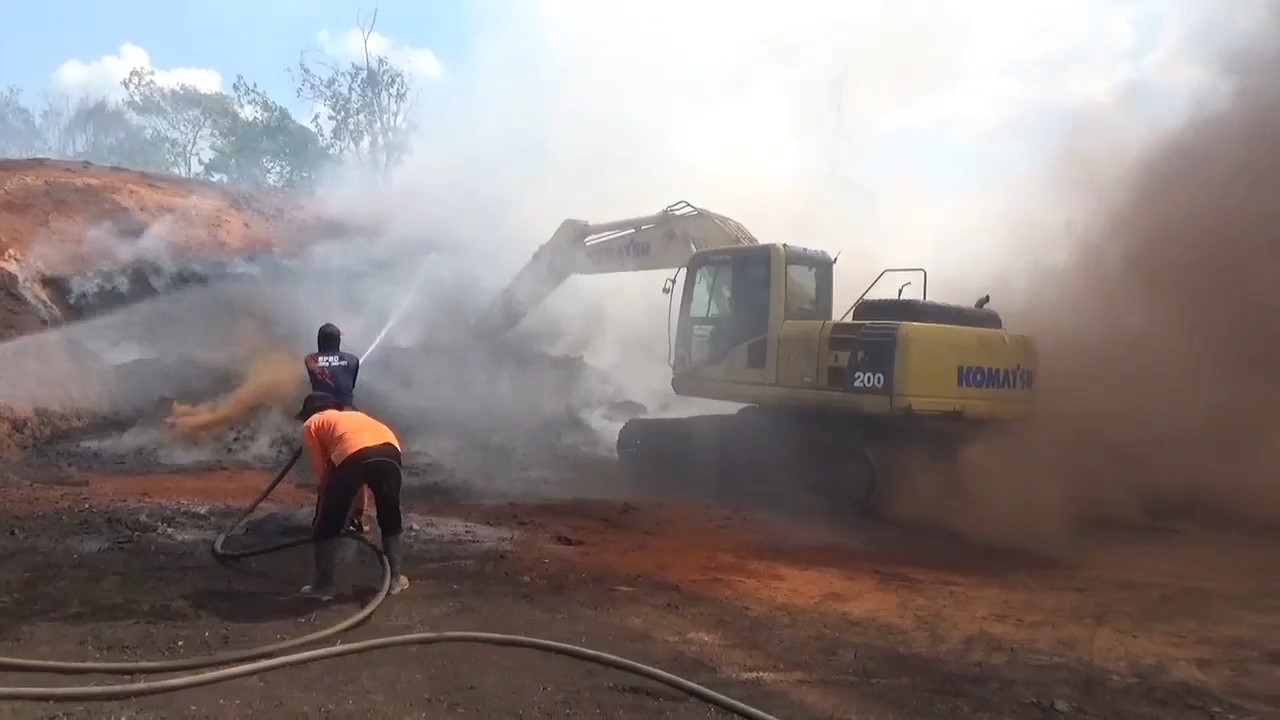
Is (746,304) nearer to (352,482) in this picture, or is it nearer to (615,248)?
(615,248)

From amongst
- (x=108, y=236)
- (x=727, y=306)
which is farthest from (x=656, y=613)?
(x=108, y=236)

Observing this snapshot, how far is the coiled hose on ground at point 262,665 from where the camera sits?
439 cm

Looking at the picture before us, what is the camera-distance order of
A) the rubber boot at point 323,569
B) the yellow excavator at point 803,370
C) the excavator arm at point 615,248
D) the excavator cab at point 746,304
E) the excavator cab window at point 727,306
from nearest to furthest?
the rubber boot at point 323,569 → the yellow excavator at point 803,370 → the excavator cab at point 746,304 → the excavator cab window at point 727,306 → the excavator arm at point 615,248

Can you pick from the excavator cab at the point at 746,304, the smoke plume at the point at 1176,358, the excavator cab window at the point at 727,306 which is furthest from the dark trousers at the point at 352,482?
the smoke plume at the point at 1176,358

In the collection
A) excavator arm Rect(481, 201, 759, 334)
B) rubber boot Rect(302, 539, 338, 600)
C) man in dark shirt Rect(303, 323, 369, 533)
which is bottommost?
rubber boot Rect(302, 539, 338, 600)

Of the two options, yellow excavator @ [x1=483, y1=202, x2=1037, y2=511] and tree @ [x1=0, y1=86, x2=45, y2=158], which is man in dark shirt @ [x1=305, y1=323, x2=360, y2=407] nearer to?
yellow excavator @ [x1=483, y1=202, x2=1037, y2=511]

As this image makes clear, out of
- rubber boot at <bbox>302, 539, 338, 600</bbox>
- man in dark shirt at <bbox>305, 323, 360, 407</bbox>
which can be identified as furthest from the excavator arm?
rubber boot at <bbox>302, 539, 338, 600</bbox>

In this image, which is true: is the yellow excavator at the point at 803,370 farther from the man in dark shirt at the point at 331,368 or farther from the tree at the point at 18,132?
the tree at the point at 18,132

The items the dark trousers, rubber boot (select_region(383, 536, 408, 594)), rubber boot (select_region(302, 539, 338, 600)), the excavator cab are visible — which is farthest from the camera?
the excavator cab

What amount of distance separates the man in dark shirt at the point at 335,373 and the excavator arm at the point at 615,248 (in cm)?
599

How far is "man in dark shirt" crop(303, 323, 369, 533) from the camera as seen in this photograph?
768cm

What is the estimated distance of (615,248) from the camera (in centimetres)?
1380

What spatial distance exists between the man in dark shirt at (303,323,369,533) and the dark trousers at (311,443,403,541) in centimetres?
130

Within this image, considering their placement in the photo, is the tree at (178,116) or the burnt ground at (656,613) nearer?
the burnt ground at (656,613)
